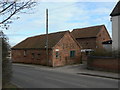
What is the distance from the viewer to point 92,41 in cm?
4141

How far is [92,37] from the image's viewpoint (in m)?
41.3

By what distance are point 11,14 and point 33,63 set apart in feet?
83.5

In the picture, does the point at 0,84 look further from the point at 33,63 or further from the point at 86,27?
the point at 86,27

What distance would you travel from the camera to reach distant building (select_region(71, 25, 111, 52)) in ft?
135

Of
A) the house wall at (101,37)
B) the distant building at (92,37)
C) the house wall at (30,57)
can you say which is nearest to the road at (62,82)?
the house wall at (30,57)

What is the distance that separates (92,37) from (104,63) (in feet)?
71.3

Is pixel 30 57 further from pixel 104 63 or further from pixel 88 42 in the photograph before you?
pixel 104 63

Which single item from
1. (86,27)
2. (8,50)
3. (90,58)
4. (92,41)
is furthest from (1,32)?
(86,27)

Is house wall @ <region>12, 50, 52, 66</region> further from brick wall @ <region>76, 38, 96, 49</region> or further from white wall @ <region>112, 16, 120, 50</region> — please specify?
brick wall @ <region>76, 38, 96, 49</region>

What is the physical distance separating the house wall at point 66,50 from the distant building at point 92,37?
942 centimetres

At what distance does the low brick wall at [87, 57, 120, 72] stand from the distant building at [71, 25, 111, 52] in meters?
18.6

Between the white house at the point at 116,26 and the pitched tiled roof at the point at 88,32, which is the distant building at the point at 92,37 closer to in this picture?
the pitched tiled roof at the point at 88,32

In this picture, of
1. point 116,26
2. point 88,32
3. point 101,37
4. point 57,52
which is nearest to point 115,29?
point 116,26

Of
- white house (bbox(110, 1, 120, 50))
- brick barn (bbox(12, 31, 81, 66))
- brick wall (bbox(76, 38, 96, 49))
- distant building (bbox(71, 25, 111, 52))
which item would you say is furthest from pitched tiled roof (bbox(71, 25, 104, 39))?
white house (bbox(110, 1, 120, 50))
